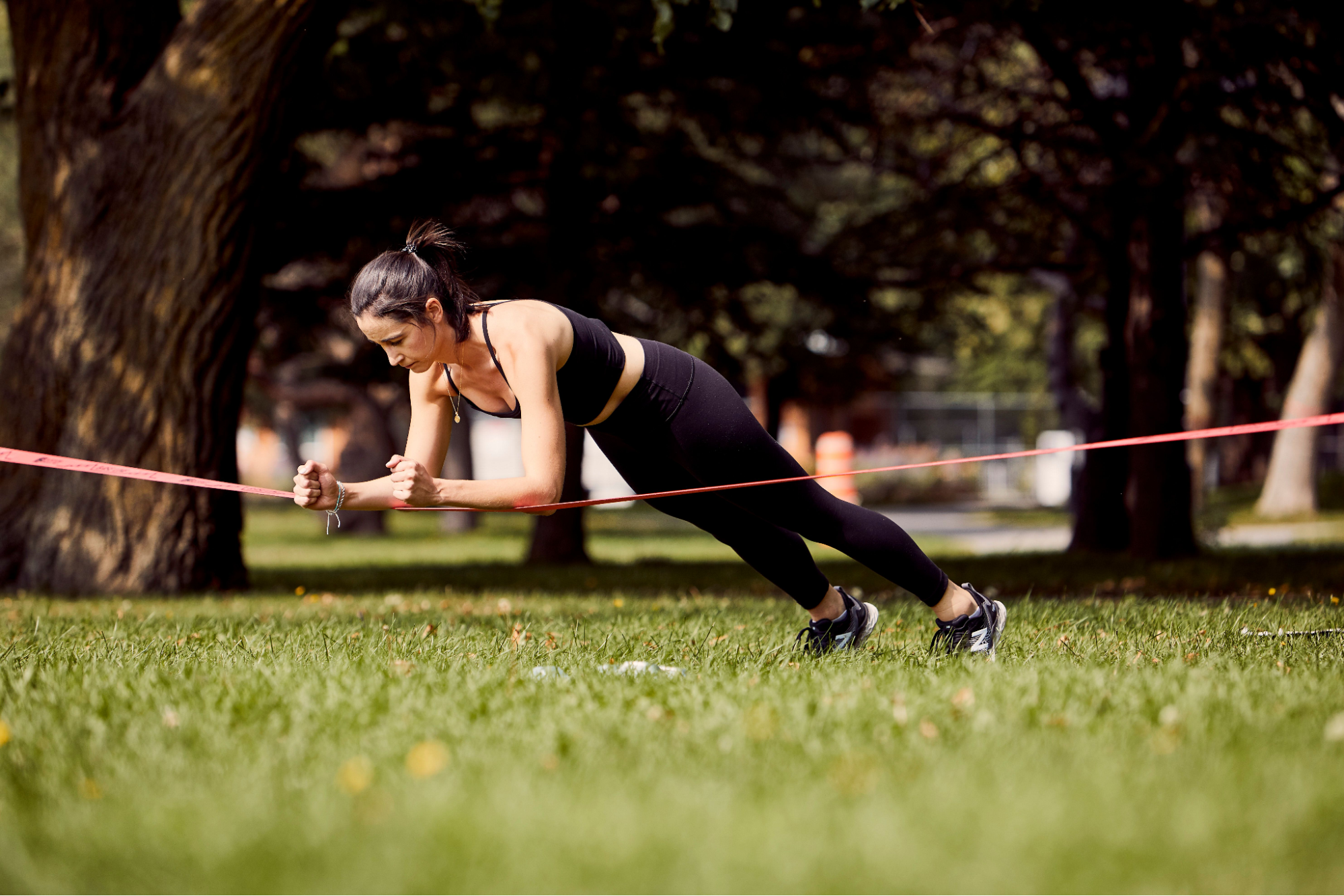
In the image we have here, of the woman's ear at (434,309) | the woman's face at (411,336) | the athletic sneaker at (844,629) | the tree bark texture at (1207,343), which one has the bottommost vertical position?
the athletic sneaker at (844,629)

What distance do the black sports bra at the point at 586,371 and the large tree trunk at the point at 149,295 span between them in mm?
4596

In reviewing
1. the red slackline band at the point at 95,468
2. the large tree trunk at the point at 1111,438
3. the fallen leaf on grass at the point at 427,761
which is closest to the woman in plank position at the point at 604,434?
the red slackline band at the point at 95,468

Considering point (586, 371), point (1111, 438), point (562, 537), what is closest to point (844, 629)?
point (586, 371)

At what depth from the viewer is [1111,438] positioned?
469 inches

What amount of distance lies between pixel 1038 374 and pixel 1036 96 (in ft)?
98.0

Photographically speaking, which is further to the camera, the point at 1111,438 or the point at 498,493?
the point at 1111,438

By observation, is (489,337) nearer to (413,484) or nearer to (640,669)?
(413,484)

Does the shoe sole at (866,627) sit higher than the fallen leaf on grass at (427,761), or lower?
higher

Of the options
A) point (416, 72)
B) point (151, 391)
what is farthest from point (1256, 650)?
Answer: point (416, 72)

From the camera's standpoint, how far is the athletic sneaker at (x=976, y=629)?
13.7 ft

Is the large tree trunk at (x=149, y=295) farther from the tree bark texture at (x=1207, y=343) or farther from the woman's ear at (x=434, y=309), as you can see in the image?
the tree bark texture at (x=1207, y=343)

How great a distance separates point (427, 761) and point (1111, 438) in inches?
416

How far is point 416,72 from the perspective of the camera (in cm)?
1068

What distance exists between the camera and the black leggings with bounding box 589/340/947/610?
377 centimetres
